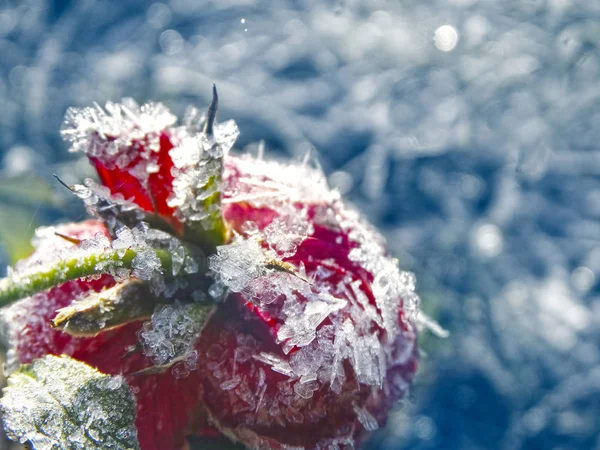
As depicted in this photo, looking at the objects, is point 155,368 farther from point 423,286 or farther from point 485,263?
point 485,263

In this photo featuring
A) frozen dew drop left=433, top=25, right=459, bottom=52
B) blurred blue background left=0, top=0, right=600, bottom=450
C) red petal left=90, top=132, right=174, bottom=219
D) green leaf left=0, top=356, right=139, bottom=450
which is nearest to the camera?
green leaf left=0, top=356, right=139, bottom=450

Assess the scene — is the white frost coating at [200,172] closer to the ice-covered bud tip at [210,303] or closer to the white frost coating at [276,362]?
the ice-covered bud tip at [210,303]

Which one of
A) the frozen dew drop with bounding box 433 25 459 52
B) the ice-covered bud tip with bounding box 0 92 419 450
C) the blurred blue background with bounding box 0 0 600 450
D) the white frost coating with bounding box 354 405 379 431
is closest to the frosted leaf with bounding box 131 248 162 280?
the ice-covered bud tip with bounding box 0 92 419 450

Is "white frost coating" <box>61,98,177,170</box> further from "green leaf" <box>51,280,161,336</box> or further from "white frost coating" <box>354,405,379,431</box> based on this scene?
"white frost coating" <box>354,405,379,431</box>

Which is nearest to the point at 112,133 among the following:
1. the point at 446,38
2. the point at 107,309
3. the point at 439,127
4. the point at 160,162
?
the point at 160,162

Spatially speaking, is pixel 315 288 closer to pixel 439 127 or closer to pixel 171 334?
pixel 171 334

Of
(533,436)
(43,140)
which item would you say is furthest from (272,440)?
(43,140)
